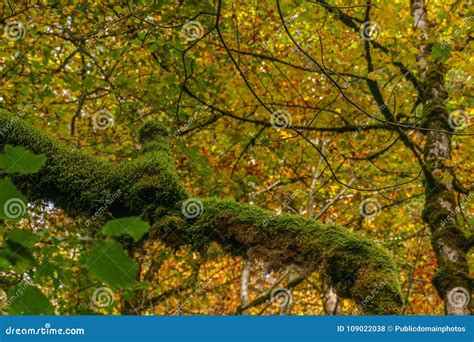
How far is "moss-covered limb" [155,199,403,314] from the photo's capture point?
10.9 ft

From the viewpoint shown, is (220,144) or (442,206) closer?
(442,206)

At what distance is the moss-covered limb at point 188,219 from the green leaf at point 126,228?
2260 millimetres

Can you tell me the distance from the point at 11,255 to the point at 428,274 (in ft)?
49.0

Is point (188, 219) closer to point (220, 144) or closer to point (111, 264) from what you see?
point (111, 264)

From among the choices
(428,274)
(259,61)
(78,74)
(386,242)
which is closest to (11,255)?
(259,61)

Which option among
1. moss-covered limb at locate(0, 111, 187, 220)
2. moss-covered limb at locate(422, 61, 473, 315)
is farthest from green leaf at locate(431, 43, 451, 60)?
moss-covered limb at locate(0, 111, 187, 220)

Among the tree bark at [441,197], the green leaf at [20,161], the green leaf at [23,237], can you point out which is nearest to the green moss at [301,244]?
the green leaf at [23,237]

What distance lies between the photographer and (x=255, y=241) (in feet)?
11.3

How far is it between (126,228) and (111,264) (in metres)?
0.09

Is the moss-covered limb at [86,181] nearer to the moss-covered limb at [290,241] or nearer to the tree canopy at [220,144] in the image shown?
the tree canopy at [220,144]

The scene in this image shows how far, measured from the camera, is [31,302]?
1356mm

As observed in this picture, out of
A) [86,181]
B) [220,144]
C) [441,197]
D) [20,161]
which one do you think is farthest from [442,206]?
[20,161]

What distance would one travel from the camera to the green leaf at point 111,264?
1145mm

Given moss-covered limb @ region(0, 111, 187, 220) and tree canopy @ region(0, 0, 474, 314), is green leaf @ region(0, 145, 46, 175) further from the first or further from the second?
moss-covered limb @ region(0, 111, 187, 220)
